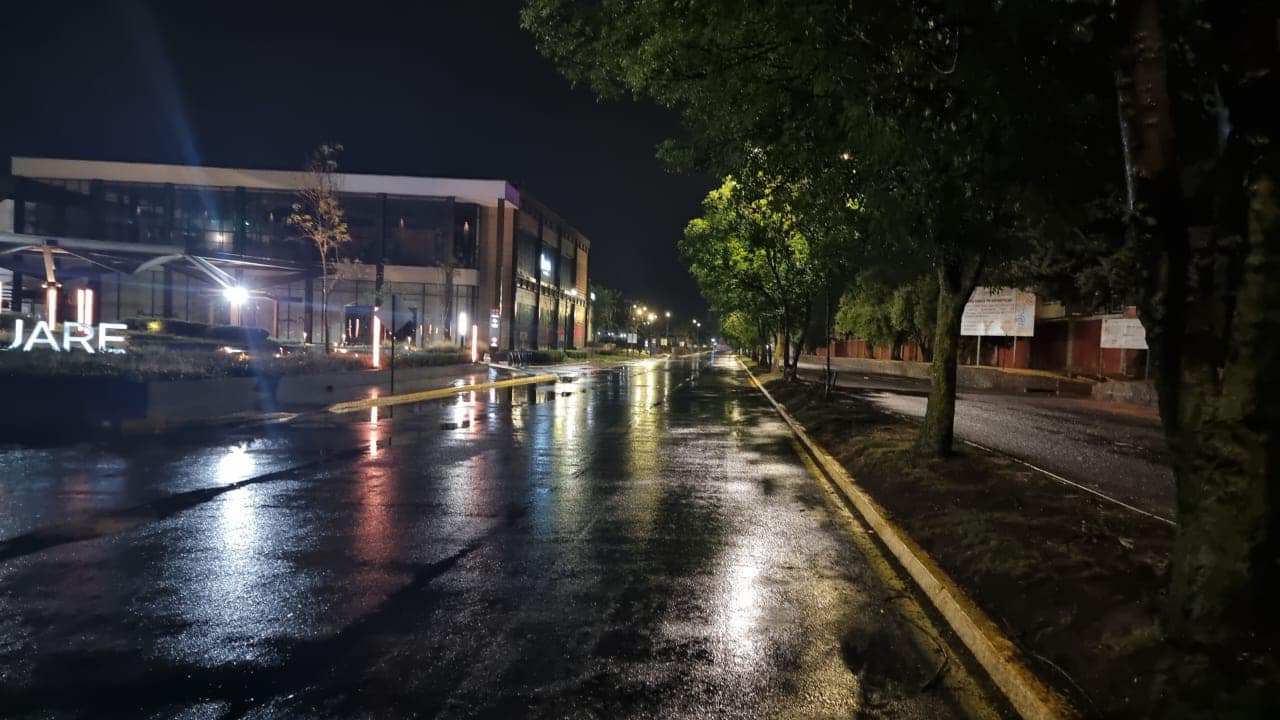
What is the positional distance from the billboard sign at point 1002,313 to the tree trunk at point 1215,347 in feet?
114

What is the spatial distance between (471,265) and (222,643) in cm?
5570

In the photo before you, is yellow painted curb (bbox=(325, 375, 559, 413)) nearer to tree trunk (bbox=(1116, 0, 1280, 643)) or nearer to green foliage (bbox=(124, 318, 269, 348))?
→ green foliage (bbox=(124, 318, 269, 348))

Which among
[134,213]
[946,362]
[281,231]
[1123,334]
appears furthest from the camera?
[281,231]

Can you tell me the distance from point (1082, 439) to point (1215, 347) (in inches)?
545

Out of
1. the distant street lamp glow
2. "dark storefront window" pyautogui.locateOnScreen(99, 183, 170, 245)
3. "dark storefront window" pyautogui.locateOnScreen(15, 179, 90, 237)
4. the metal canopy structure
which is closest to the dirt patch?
the distant street lamp glow

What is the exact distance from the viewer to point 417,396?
82.3ft

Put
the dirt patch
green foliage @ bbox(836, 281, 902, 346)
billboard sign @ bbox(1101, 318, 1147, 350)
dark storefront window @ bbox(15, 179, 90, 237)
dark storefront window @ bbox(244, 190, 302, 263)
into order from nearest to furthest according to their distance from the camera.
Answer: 1. the dirt patch
2. billboard sign @ bbox(1101, 318, 1147, 350)
3. green foliage @ bbox(836, 281, 902, 346)
4. dark storefront window @ bbox(15, 179, 90, 237)
5. dark storefront window @ bbox(244, 190, 302, 263)

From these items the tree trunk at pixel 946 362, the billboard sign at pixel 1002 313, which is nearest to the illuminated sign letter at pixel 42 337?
the tree trunk at pixel 946 362

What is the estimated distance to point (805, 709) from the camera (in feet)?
13.1

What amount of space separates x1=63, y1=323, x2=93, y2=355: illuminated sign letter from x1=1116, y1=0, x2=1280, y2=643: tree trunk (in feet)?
69.8

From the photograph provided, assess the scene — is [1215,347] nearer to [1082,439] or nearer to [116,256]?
[1082,439]

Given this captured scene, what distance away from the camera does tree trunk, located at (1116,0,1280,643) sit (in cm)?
392

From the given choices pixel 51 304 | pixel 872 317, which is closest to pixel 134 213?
pixel 51 304

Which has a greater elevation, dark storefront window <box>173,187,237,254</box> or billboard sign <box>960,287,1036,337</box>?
dark storefront window <box>173,187,237,254</box>
